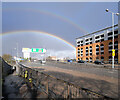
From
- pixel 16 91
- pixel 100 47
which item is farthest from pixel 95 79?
pixel 100 47

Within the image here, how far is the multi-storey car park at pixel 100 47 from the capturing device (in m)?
42.9

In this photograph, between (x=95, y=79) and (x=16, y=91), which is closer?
(x=16, y=91)

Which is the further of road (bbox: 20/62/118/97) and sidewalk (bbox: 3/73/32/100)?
road (bbox: 20/62/118/97)

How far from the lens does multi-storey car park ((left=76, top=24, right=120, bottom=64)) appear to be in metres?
42.9

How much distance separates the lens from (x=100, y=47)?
5066 cm

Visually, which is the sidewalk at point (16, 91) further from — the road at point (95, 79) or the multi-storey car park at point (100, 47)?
the multi-storey car park at point (100, 47)

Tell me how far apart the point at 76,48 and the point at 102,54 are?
24.5m

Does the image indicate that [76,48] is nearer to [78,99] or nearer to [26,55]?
[26,55]

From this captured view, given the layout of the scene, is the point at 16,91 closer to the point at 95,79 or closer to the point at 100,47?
the point at 95,79

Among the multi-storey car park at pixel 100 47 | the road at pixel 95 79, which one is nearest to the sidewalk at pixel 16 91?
the road at pixel 95 79

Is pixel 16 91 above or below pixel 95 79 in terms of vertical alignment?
above

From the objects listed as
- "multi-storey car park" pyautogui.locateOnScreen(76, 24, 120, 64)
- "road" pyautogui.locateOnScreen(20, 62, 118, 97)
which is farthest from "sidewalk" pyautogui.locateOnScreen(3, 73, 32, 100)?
"multi-storey car park" pyautogui.locateOnScreen(76, 24, 120, 64)

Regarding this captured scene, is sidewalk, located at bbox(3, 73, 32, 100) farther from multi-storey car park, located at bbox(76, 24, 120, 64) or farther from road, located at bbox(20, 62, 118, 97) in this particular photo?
multi-storey car park, located at bbox(76, 24, 120, 64)

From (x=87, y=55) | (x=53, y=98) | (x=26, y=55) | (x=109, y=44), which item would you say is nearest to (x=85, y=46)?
(x=87, y=55)
